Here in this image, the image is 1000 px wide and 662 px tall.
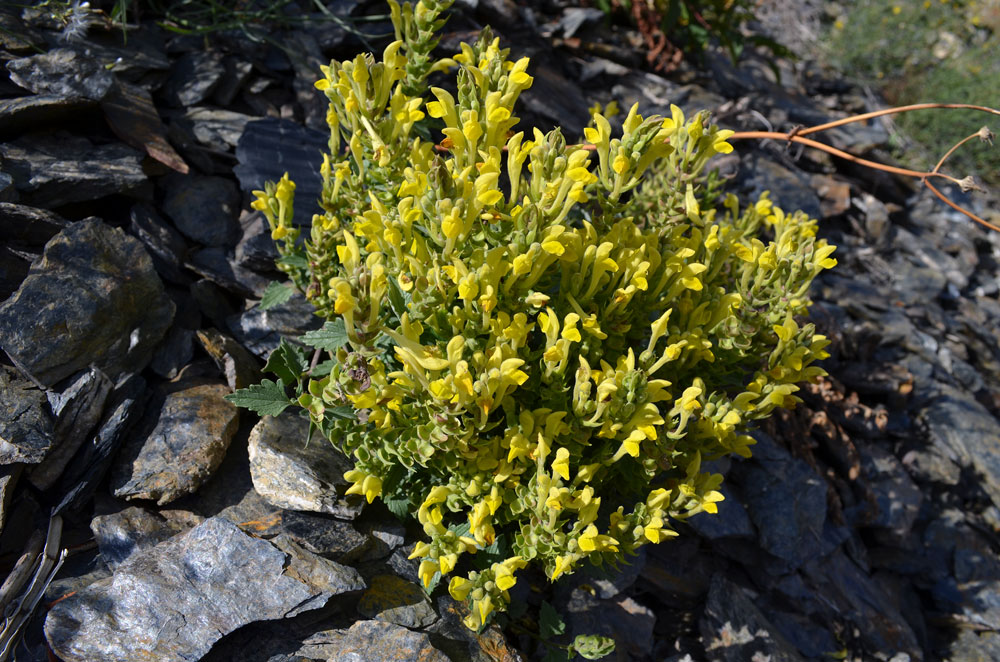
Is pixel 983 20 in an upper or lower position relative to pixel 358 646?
upper

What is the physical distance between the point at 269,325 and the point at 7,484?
1.25 m

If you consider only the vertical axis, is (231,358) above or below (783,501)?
above

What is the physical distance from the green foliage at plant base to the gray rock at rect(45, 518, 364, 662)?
17.9 inches

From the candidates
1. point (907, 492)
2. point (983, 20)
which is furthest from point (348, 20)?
point (983, 20)

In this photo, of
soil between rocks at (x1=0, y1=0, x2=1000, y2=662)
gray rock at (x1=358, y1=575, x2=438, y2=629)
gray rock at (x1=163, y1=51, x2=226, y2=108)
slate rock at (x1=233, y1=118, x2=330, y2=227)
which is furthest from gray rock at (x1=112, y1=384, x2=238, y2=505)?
gray rock at (x1=163, y1=51, x2=226, y2=108)

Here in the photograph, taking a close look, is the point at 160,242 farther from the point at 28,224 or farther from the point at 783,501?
the point at 783,501

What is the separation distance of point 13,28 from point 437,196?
3.24m

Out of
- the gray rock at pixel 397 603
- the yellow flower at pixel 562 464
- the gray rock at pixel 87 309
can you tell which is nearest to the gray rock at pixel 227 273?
the gray rock at pixel 87 309

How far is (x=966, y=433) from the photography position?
5031 millimetres

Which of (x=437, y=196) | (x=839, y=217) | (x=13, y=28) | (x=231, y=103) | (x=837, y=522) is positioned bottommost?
(x=837, y=522)

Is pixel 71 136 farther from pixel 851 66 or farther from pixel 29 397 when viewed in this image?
pixel 851 66

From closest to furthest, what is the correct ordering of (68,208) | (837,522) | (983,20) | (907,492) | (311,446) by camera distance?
(311,446) < (68,208) < (837,522) < (907,492) < (983,20)

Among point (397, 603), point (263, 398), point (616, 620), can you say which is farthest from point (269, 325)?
point (616, 620)

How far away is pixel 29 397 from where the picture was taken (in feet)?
9.06
